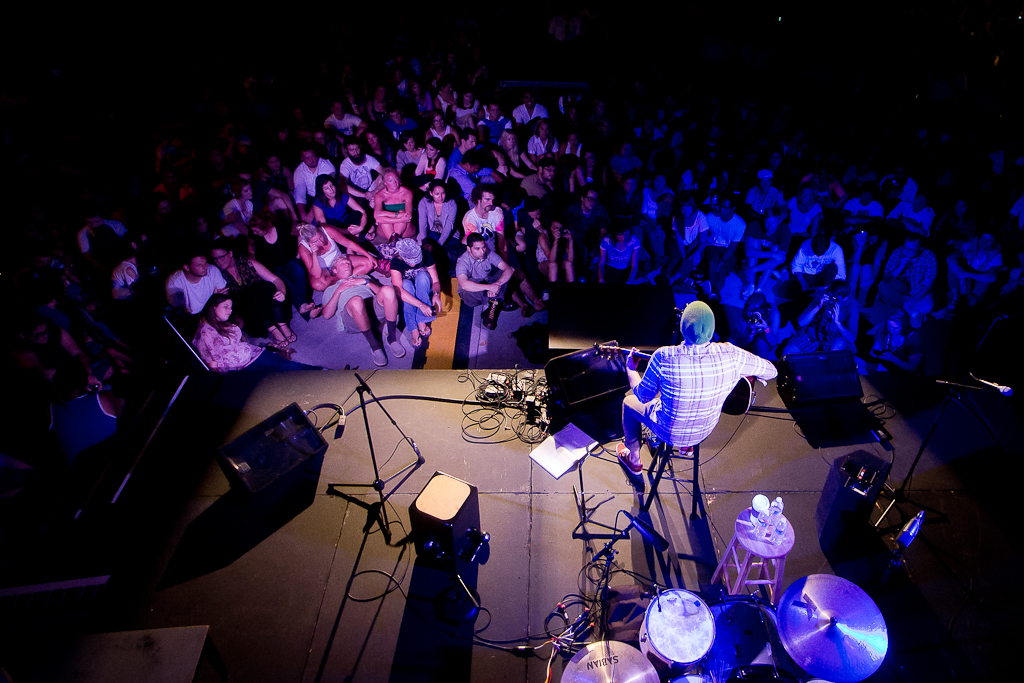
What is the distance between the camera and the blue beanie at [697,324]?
226 centimetres

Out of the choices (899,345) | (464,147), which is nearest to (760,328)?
(899,345)

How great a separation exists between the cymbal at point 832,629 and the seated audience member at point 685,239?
3469mm

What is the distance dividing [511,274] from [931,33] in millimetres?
8630

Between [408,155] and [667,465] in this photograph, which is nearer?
[667,465]

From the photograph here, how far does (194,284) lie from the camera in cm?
441

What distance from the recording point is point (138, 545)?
3.06 metres

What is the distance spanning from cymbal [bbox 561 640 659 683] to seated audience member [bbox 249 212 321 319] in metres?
4.27

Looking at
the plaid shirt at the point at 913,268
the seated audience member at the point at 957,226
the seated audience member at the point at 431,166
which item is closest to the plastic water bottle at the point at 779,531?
the plaid shirt at the point at 913,268

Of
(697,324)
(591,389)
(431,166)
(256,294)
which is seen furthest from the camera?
(431,166)

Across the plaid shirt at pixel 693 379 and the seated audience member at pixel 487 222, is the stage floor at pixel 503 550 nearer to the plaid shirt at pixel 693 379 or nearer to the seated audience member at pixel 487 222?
the plaid shirt at pixel 693 379

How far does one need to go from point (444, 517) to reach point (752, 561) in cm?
190

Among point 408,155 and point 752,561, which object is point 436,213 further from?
point 752,561

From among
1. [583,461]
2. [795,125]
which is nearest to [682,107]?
[795,125]

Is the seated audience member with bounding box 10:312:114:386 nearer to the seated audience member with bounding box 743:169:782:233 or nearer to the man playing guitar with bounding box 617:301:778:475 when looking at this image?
the man playing guitar with bounding box 617:301:778:475
